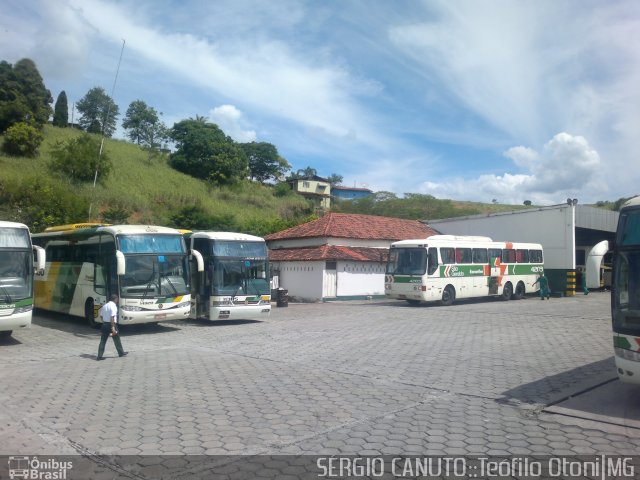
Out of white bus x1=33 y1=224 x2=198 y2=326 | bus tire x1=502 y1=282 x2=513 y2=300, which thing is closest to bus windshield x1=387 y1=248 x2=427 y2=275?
bus tire x1=502 y1=282 x2=513 y2=300

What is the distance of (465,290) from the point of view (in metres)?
27.1

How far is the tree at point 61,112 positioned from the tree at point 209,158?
13751 mm

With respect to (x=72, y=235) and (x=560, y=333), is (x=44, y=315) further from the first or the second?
(x=560, y=333)

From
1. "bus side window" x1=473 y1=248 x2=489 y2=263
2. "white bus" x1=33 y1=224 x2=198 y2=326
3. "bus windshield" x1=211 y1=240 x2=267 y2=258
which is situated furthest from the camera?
"bus side window" x1=473 y1=248 x2=489 y2=263

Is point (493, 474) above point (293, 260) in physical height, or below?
below

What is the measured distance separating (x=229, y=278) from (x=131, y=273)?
340cm

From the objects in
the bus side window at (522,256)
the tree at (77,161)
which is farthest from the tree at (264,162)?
the bus side window at (522,256)

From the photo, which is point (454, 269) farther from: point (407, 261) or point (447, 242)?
point (407, 261)

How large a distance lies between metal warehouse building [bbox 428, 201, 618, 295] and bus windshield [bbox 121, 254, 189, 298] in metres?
24.3

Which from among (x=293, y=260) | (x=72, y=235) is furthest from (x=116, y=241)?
(x=293, y=260)

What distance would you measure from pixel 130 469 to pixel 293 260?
26.2 m

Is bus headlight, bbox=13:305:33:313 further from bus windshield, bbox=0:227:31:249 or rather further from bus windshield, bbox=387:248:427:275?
bus windshield, bbox=387:248:427:275

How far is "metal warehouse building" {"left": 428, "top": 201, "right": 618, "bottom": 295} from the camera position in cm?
3394

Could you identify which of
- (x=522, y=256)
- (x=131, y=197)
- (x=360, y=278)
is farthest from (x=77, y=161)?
(x=522, y=256)
